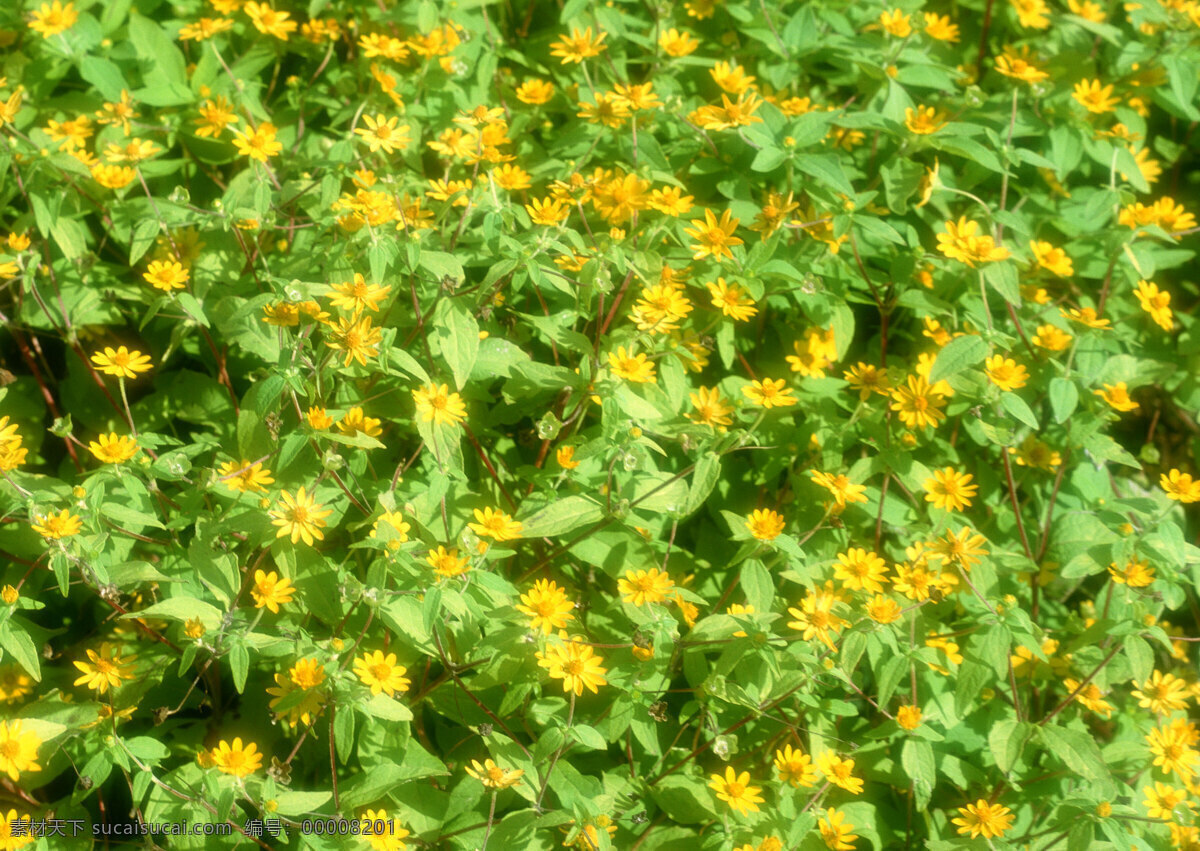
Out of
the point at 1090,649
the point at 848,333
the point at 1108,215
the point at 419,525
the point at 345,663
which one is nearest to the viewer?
the point at 345,663

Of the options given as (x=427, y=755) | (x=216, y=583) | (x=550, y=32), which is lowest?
(x=427, y=755)

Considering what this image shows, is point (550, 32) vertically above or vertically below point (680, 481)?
above

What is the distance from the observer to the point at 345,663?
190 centimetres

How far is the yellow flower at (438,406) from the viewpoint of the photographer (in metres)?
1.97

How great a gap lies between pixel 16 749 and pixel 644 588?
4.06ft

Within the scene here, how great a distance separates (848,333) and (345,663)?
4.72 feet

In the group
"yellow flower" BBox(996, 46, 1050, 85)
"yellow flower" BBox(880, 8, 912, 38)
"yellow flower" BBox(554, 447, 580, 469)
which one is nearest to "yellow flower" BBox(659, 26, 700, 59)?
"yellow flower" BBox(880, 8, 912, 38)

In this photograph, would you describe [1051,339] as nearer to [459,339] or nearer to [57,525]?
[459,339]

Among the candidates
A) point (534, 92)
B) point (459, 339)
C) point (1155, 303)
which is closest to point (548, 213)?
point (459, 339)

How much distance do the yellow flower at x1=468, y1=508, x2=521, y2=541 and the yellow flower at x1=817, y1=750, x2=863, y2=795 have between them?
79 centimetres

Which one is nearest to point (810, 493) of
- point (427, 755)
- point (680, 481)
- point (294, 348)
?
point (680, 481)

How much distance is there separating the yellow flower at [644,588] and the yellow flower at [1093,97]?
73.2 inches

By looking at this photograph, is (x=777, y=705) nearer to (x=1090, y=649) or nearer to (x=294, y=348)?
(x=1090, y=649)

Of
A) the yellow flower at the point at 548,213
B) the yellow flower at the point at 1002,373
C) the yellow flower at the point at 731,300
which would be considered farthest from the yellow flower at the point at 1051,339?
the yellow flower at the point at 548,213
